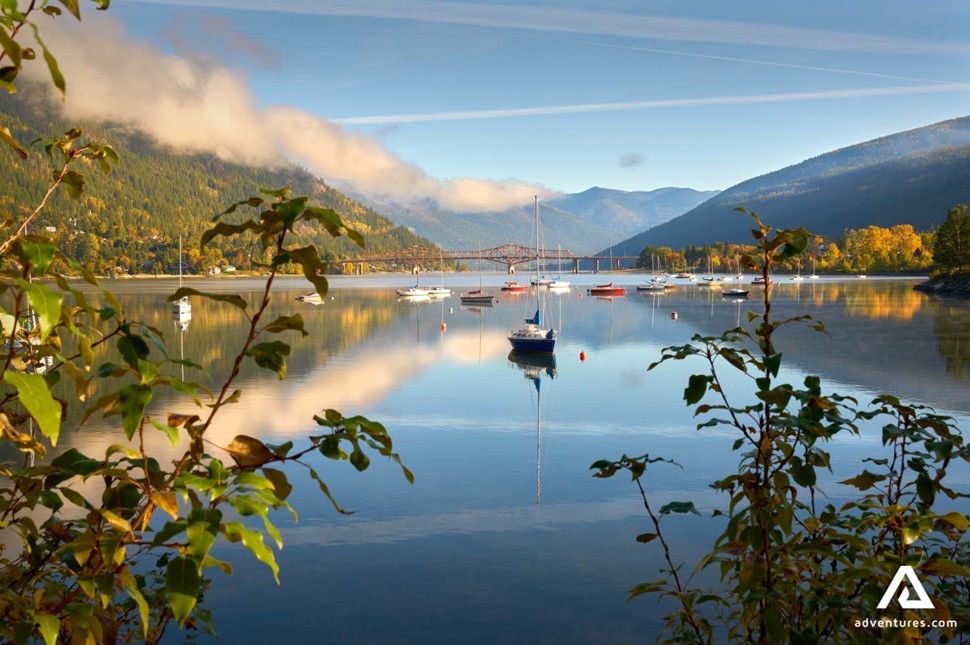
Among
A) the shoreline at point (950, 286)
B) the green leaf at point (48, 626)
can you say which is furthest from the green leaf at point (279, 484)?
the shoreline at point (950, 286)

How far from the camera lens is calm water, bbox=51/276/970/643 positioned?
29.5 ft

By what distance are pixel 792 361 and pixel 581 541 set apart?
23.9 meters

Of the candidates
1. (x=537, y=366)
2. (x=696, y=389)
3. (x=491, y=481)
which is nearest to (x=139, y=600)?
(x=696, y=389)

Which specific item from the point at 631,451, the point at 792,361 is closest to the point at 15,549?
the point at 631,451

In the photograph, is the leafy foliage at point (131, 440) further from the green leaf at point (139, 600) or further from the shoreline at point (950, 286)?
the shoreline at point (950, 286)

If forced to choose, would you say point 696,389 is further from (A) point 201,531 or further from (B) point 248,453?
(A) point 201,531

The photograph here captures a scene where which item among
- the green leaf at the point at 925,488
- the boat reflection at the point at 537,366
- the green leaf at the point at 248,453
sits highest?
the green leaf at the point at 248,453

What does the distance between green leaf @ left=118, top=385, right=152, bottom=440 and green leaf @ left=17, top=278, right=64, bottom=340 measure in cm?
25

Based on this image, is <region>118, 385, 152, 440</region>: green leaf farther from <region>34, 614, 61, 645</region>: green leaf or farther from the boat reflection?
the boat reflection

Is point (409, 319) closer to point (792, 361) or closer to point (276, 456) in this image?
point (792, 361)

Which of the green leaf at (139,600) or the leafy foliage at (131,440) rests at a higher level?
the leafy foliage at (131,440)

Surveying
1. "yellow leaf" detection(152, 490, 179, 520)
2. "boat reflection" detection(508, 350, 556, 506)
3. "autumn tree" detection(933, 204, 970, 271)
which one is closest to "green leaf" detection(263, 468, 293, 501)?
"yellow leaf" detection(152, 490, 179, 520)

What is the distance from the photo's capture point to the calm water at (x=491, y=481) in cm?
899

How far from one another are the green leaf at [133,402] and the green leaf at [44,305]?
25 cm
